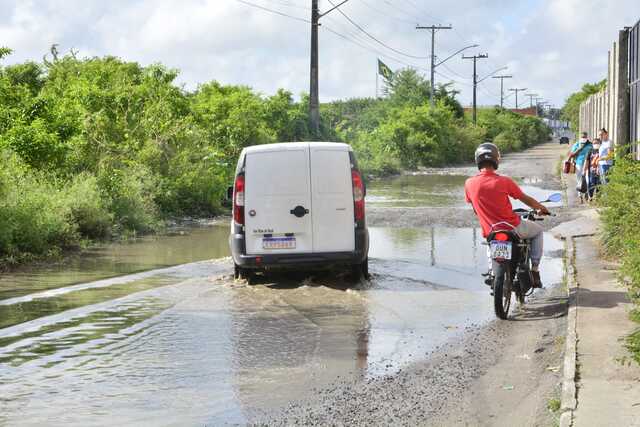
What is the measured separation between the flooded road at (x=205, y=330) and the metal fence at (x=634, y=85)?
9058 millimetres

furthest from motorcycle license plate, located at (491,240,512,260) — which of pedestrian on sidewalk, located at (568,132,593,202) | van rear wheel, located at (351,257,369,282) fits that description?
pedestrian on sidewalk, located at (568,132,593,202)

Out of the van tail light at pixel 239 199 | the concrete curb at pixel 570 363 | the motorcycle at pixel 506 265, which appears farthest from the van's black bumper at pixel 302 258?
the concrete curb at pixel 570 363

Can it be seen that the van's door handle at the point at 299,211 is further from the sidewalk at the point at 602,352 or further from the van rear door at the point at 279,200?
the sidewalk at the point at 602,352

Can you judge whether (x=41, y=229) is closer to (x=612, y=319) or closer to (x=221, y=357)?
(x=221, y=357)

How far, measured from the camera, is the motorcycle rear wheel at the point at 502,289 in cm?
1007

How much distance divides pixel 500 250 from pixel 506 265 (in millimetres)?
187

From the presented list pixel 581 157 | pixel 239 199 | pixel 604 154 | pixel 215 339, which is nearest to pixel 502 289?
pixel 215 339

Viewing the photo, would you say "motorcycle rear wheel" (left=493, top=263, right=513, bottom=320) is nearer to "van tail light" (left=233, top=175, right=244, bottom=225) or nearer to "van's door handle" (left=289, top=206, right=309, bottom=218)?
"van's door handle" (left=289, top=206, right=309, bottom=218)

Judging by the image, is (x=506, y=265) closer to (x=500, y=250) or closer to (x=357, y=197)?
(x=500, y=250)

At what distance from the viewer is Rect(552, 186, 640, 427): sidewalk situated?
628cm

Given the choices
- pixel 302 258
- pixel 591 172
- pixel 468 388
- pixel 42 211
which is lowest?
pixel 468 388

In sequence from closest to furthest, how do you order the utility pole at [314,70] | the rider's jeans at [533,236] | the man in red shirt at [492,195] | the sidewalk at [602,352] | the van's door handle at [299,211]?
the sidewalk at [602,352] < the man in red shirt at [492,195] < the rider's jeans at [533,236] < the van's door handle at [299,211] < the utility pole at [314,70]

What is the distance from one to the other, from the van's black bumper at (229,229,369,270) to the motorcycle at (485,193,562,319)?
7.75 feet

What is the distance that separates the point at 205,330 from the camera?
9.94m
